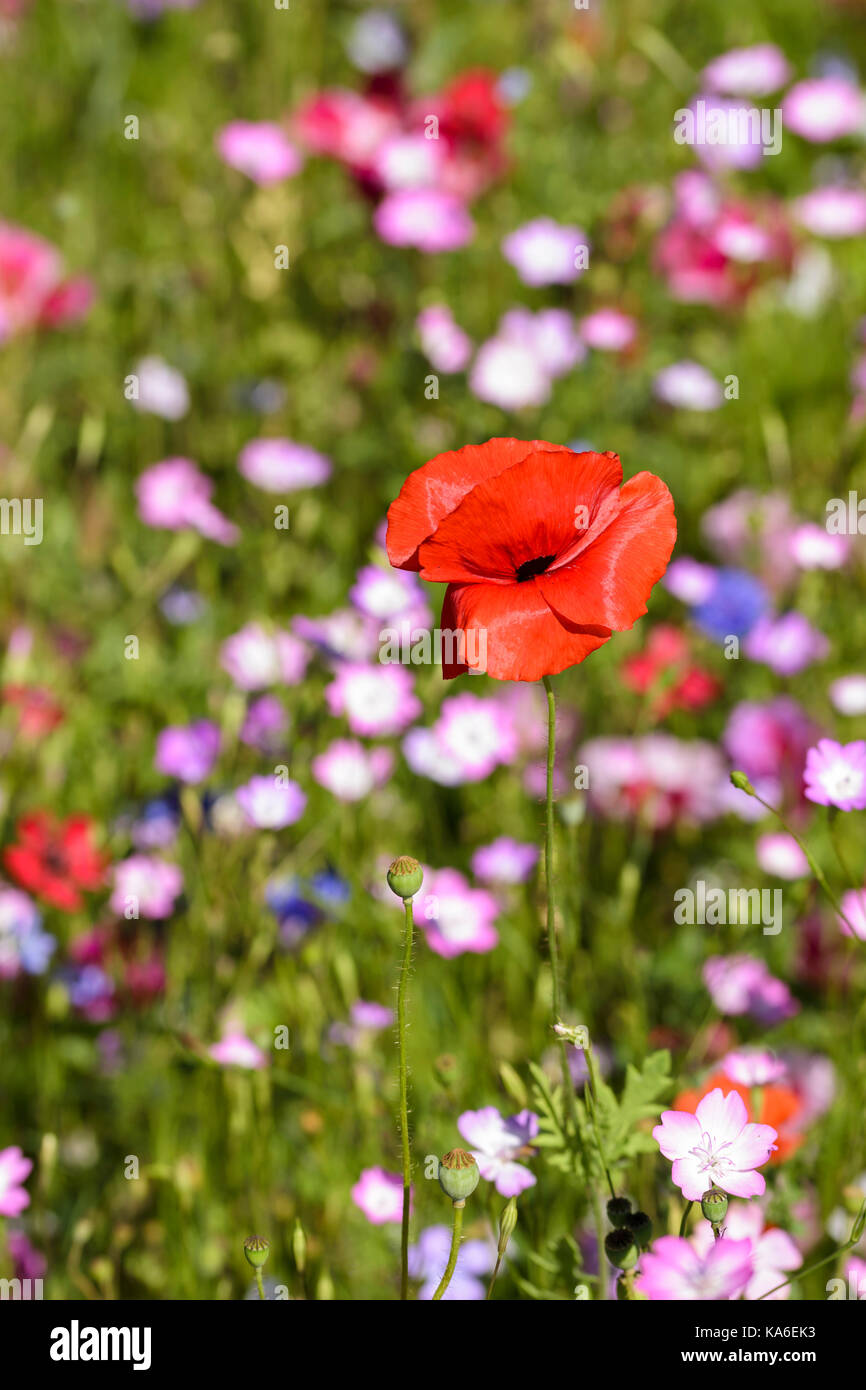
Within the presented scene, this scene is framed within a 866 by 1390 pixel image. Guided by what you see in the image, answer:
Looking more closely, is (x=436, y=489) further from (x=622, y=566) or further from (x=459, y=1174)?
(x=459, y=1174)

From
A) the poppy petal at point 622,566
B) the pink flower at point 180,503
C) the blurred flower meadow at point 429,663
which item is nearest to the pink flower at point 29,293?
the blurred flower meadow at point 429,663

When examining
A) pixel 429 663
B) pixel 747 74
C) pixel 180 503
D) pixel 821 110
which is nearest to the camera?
pixel 429 663

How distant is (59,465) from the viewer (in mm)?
2455

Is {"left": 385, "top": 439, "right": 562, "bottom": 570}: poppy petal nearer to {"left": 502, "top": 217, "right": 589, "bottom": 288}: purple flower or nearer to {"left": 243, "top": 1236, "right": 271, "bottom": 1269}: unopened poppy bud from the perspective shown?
{"left": 243, "top": 1236, "right": 271, "bottom": 1269}: unopened poppy bud

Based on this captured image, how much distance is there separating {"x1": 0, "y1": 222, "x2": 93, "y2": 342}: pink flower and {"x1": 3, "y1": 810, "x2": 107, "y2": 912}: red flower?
3.55 ft

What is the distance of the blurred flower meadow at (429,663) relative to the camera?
1141mm

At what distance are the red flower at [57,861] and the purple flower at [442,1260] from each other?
0.55 metres

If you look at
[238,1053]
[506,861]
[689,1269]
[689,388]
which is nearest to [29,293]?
[689,388]

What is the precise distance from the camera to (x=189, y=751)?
170cm

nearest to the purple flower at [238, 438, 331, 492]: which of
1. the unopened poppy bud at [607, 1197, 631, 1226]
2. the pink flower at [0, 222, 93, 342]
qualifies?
the pink flower at [0, 222, 93, 342]

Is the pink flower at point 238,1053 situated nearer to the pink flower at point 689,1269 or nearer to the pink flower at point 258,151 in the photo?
the pink flower at point 689,1269

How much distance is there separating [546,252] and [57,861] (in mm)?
1292

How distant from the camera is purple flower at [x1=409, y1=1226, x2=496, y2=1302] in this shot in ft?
4.30
